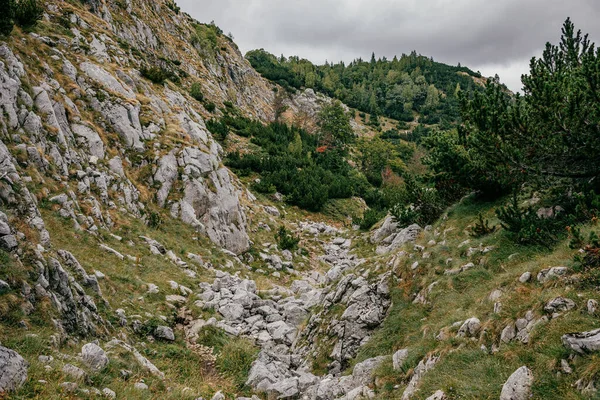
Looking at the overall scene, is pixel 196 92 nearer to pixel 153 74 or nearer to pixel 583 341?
pixel 153 74

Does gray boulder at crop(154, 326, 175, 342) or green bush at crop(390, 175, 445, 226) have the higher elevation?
green bush at crop(390, 175, 445, 226)

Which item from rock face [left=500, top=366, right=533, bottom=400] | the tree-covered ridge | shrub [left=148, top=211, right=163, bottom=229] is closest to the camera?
rock face [left=500, top=366, right=533, bottom=400]

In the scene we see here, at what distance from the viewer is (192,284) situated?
13.0m

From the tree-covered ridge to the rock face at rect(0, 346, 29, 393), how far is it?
8790 centimetres

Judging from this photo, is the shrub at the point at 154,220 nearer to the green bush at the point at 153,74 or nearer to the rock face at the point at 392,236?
the rock face at the point at 392,236

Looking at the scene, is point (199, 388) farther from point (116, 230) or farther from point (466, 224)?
point (466, 224)

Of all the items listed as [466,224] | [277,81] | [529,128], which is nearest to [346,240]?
[466,224]

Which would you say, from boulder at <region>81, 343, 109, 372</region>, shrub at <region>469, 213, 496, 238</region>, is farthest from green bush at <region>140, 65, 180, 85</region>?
→ shrub at <region>469, 213, 496, 238</region>

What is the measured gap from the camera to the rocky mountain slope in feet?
18.0

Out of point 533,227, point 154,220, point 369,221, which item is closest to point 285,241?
point 369,221

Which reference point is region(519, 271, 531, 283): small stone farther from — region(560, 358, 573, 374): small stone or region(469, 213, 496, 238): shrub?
region(469, 213, 496, 238): shrub

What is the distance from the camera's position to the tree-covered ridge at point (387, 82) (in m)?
108

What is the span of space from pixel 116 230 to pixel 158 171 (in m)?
5.01

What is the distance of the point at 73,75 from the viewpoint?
17719 millimetres
